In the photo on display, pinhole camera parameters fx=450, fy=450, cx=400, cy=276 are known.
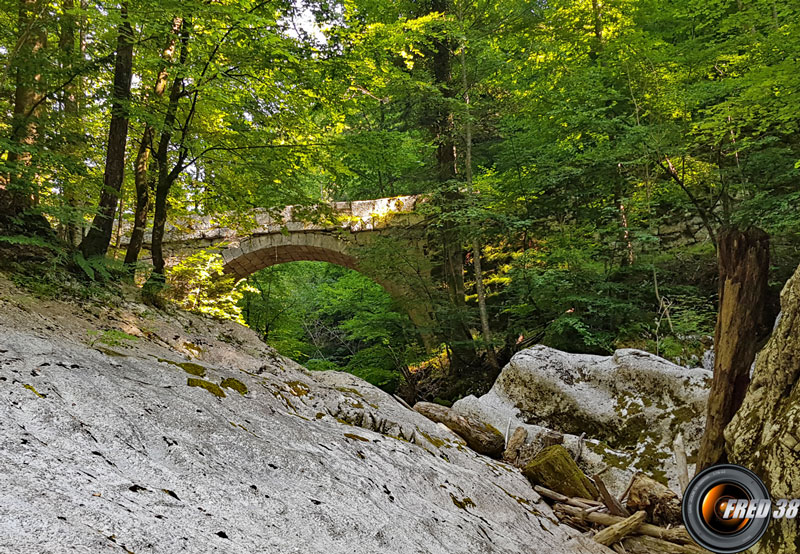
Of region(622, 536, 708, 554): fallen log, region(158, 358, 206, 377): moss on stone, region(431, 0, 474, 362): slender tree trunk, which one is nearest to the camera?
region(158, 358, 206, 377): moss on stone

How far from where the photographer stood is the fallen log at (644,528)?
3.33 m

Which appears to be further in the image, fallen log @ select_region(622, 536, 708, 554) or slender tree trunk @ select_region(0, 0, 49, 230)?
slender tree trunk @ select_region(0, 0, 49, 230)

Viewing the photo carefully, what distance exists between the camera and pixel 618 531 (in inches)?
133

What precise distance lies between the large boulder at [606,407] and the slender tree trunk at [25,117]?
500cm

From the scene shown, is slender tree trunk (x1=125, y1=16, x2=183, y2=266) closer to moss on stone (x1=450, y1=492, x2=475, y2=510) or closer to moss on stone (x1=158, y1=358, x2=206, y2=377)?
moss on stone (x1=158, y1=358, x2=206, y2=377)

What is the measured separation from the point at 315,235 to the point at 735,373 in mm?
9901

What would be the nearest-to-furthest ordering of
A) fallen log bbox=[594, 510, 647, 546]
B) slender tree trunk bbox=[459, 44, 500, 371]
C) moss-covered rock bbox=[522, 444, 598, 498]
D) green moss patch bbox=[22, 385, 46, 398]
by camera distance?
green moss patch bbox=[22, 385, 46, 398] → fallen log bbox=[594, 510, 647, 546] → moss-covered rock bbox=[522, 444, 598, 498] → slender tree trunk bbox=[459, 44, 500, 371]

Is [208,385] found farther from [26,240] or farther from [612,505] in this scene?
[612,505]

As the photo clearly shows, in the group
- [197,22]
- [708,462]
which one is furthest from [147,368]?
[197,22]

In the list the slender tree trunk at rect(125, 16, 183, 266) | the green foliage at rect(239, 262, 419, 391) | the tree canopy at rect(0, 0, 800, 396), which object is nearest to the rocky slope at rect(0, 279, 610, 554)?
the tree canopy at rect(0, 0, 800, 396)

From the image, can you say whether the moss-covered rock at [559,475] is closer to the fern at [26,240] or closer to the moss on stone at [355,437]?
the moss on stone at [355,437]

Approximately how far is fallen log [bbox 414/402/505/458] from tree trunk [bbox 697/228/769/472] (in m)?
2.12

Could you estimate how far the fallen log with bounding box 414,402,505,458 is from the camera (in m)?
4.81

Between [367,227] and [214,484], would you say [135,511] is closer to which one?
[214,484]
